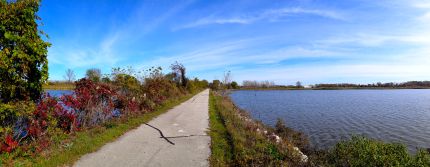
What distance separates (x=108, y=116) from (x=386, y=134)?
14.6 metres

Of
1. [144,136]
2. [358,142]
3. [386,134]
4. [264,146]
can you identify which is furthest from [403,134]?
[144,136]

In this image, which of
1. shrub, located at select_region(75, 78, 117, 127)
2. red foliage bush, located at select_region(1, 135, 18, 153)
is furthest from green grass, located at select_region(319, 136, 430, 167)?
shrub, located at select_region(75, 78, 117, 127)

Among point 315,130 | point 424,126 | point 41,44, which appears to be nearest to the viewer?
point 41,44

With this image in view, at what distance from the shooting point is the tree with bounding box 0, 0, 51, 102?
6.25m

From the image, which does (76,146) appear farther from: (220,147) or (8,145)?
(220,147)

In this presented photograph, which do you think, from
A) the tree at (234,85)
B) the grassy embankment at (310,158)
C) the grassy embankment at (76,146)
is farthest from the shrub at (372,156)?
the tree at (234,85)

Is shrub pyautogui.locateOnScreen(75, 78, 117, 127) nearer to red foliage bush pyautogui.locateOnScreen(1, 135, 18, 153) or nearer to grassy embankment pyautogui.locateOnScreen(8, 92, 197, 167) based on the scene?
grassy embankment pyautogui.locateOnScreen(8, 92, 197, 167)

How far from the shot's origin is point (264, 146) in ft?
24.7

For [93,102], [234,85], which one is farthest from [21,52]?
[234,85]

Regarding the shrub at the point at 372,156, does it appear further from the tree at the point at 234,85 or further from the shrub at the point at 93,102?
the tree at the point at 234,85

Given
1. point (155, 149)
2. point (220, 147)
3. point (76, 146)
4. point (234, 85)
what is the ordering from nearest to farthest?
point (76, 146) < point (155, 149) < point (220, 147) < point (234, 85)

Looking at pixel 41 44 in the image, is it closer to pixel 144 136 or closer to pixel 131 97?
pixel 144 136

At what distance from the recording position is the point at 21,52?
650 centimetres

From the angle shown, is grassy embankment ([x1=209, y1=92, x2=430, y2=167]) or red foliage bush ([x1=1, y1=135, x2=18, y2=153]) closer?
red foliage bush ([x1=1, y1=135, x2=18, y2=153])
